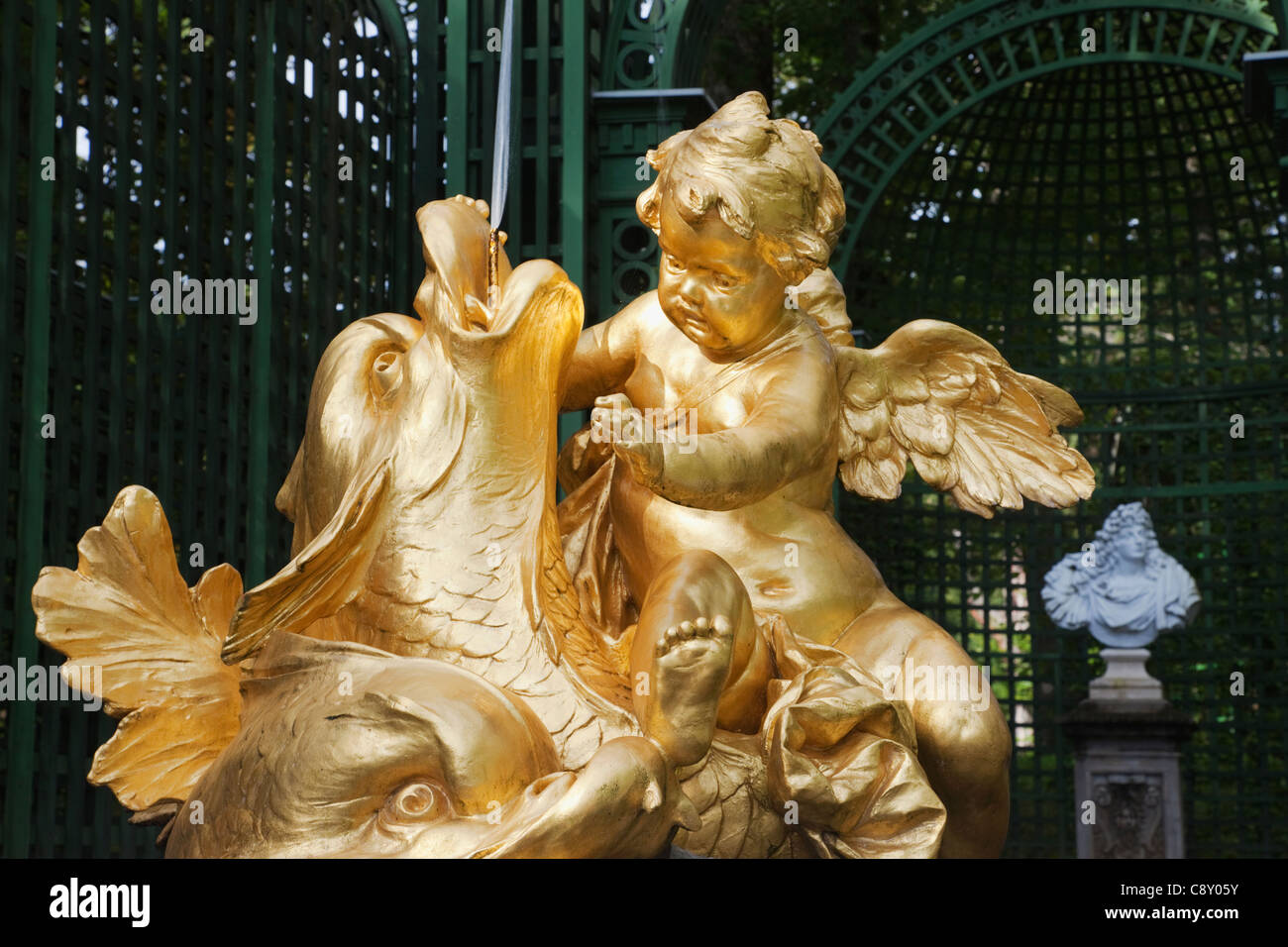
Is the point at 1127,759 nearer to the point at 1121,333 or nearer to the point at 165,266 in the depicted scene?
the point at 1121,333

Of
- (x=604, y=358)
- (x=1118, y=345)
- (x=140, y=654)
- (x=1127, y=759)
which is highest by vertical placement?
(x=1118, y=345)

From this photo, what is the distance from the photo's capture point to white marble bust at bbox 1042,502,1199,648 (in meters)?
8.09

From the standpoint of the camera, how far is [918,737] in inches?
96.9

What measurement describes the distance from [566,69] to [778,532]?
8.27ft

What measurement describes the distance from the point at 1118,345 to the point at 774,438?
6184 millimetres

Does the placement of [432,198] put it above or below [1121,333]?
above

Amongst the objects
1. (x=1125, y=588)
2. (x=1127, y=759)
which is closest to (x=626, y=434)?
(x=1125, y=588)

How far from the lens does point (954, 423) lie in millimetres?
2859

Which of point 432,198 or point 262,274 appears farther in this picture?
point 432,198

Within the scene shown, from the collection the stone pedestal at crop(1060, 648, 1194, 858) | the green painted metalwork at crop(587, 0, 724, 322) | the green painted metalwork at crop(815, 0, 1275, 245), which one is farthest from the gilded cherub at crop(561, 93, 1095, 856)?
the stone pedestal at crop(1060, 648, 1194, 858)

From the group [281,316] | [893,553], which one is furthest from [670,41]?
[893,553]

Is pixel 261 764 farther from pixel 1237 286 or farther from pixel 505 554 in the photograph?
pixel 1237 286

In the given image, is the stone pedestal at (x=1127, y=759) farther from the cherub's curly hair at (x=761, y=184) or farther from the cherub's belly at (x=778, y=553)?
the cherub's curly hair at (x=761, y=184)

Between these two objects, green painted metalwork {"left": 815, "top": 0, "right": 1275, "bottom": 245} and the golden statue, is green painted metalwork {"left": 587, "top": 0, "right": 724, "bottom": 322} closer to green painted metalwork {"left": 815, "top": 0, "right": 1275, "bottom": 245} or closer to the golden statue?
green painted metalwork {"left": 815, "top": 0, "right": 1275, "bottom": 245}
